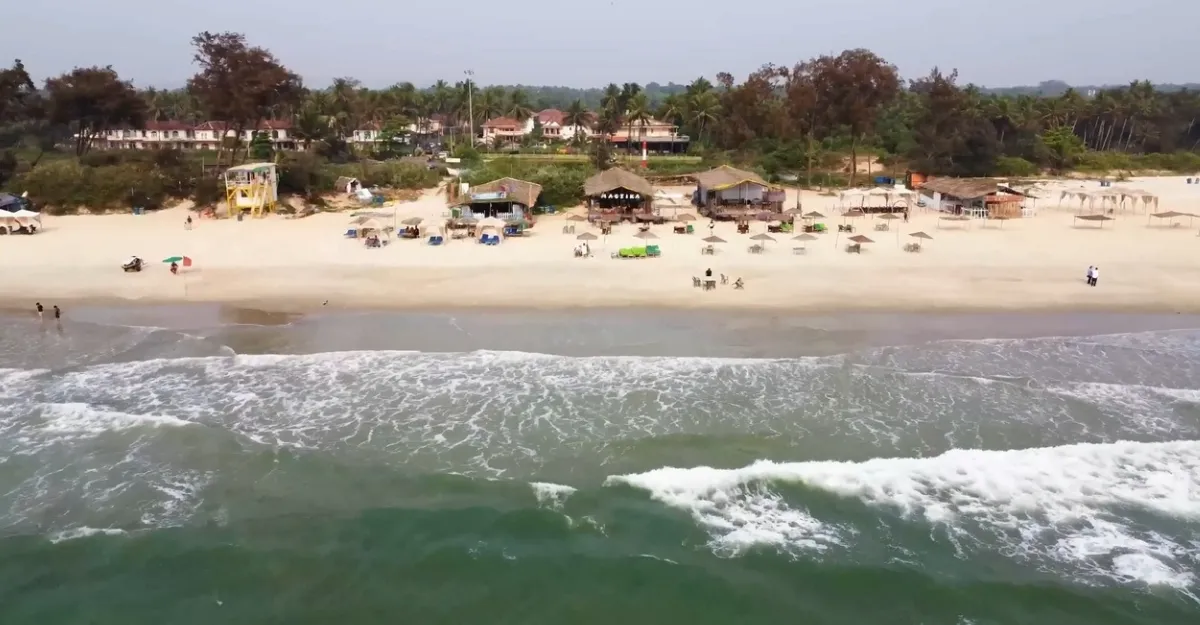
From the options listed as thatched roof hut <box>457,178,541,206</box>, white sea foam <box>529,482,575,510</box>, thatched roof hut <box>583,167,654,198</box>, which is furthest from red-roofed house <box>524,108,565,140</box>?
white sea foam <box>529,482,575,510</box>

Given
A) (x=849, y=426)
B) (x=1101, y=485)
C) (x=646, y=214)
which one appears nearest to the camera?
(x=1101, y=485)

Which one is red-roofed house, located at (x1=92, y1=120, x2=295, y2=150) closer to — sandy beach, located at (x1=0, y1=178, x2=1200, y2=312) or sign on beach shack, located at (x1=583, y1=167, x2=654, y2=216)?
sandy beach, located at (x1=0, y1=178, x2=1200, y2=312)

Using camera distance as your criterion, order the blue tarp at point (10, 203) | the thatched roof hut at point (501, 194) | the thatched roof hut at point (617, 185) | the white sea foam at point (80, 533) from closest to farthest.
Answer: the white sea foam at point (80, 533) → the thatched roof hut at point (501, 194) → the blue tarp at point (10, 203) → the thatched roof hut at point (617, 185)

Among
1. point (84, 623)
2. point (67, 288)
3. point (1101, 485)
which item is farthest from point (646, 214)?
point (84, 623)

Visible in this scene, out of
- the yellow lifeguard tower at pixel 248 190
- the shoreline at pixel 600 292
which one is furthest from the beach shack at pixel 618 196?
the yellow lifeguard tower at pixel 248 190

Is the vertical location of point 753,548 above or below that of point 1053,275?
below

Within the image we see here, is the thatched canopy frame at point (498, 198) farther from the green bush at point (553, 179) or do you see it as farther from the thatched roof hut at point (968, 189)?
the thatched roof hut at point (968, 189)

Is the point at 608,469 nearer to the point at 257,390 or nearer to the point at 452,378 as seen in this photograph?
the point at 452,378

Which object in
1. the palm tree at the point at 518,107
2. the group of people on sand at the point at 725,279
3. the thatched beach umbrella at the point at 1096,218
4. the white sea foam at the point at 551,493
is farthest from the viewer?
the palm tree at the point at 518,107
